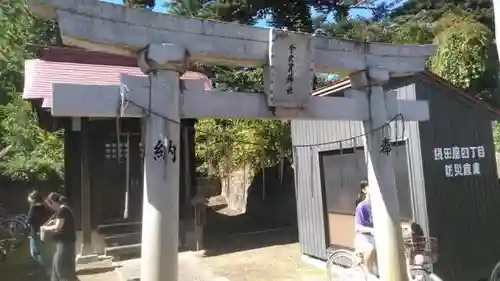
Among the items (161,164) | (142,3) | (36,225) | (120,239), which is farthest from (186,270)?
(142,3)

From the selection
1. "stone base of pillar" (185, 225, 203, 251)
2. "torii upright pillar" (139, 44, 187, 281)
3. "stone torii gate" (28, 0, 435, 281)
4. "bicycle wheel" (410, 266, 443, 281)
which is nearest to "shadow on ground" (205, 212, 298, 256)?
"stone base of pillar" (185, 225, 203, 251)

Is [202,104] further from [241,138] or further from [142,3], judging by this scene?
[142,3]

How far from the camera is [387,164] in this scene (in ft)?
19.8

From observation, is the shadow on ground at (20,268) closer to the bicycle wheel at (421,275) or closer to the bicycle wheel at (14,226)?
the bicycle wheel at (14,226)

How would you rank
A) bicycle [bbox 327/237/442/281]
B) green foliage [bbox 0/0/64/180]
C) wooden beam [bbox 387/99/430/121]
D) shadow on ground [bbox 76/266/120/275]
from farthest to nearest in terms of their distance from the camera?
1. green foliage [bbox 0/0/64/180]
2. shadow on ground [bbox 76/266/120/275]
3. bicycle [bbox 327/237/442/281]
4. wooden beam [bbox 387/99/430/121]

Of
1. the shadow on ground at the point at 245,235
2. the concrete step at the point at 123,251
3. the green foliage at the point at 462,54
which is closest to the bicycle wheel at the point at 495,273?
the shadow on ground at the point at 245,235

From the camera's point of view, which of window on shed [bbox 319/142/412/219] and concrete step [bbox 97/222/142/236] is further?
concrete step [bbox 97/222/142/236]

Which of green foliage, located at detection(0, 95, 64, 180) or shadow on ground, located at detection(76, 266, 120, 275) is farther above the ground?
green foliage, located at detection(0, 95, 64, 180)

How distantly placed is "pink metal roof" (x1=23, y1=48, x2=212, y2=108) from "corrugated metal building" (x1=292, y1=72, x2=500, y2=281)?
160 inches

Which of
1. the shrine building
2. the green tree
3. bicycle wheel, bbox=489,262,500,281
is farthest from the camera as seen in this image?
the green tree

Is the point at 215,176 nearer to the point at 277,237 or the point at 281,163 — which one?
the point at 281,163

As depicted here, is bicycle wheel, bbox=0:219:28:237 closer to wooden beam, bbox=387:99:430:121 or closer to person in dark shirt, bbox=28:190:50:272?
person in dark shirt, bbox=28:190:50:272

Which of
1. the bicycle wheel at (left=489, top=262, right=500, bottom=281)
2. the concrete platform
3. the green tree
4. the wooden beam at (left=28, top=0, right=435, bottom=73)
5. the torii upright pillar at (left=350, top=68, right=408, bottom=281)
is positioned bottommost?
the concrete platform

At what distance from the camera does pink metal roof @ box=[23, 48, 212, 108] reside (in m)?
9.59
